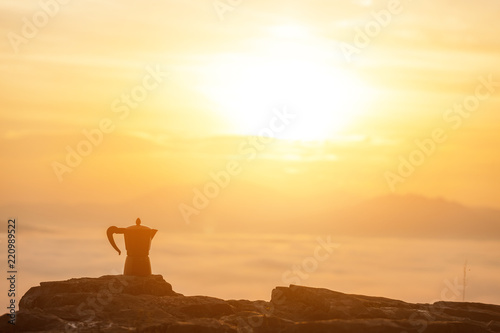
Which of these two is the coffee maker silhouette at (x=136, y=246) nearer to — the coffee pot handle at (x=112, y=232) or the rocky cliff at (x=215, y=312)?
the coffee pot handle at (x=112, y=232)

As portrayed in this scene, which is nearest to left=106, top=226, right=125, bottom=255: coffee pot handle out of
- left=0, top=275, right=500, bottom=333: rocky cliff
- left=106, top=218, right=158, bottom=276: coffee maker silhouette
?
left=106, top=218, right=158, bottom=276: coffee maker silhouette

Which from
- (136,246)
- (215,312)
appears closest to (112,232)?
(136,246)

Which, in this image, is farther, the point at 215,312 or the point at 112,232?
the point at 112,232

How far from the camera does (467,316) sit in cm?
1148

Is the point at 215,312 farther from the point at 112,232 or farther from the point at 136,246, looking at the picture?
the point at 112,232

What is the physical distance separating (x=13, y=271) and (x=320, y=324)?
495 centimetres

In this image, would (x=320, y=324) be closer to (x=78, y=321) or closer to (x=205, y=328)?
(x=205, y=328)

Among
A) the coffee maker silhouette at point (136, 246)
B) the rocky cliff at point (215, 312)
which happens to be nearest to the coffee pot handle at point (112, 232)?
the coffee maker silhouette at point (136, 246)

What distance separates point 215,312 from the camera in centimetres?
A: 1046

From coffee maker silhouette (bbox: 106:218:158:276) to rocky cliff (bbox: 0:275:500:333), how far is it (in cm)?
31

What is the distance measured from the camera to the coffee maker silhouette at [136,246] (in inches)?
468

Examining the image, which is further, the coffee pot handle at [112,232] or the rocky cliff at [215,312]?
the coffee pot handle at [112,232]

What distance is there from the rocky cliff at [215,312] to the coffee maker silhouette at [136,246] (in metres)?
0.31

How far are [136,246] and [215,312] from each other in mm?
2192
